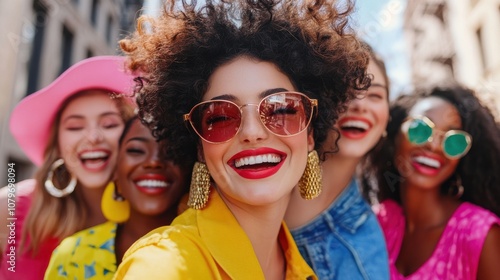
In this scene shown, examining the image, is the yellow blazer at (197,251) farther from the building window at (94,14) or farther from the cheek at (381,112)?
the building window at (94,14)

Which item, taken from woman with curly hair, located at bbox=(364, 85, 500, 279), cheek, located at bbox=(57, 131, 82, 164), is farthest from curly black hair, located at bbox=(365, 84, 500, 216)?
cheek, located at bbox=(57, 131, 82, 164)

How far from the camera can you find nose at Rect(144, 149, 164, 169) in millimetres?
2021

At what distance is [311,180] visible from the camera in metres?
1.87

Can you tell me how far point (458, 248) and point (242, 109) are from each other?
5.69 ft

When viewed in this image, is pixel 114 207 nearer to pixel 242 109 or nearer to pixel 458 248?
pixel 242 109

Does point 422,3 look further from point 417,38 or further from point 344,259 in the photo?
point 344,259

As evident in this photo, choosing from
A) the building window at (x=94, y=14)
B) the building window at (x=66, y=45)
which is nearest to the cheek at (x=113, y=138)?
the building window at (x=66, y=45)

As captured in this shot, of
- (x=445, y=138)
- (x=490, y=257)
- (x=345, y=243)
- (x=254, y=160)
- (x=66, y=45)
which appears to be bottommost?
(x=490, y=257)

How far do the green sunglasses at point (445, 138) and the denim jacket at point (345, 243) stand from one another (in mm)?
665

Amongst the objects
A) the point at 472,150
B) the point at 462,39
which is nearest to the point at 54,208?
the point at 472,150

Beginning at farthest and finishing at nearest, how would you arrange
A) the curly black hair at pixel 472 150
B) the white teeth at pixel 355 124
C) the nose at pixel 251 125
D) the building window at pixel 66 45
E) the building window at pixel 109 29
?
the building window at pixel 109 29 < the building window at pixel 66 45 < the curly black hair at pixel 472 150 < the white teeth at pixel 355 124 < the nose at pixel 251 125

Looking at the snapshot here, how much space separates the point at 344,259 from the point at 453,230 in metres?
0.82

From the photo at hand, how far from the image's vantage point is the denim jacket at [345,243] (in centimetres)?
217

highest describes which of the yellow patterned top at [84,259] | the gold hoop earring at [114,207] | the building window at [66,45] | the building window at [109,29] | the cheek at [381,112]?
the building window at [109,29]
